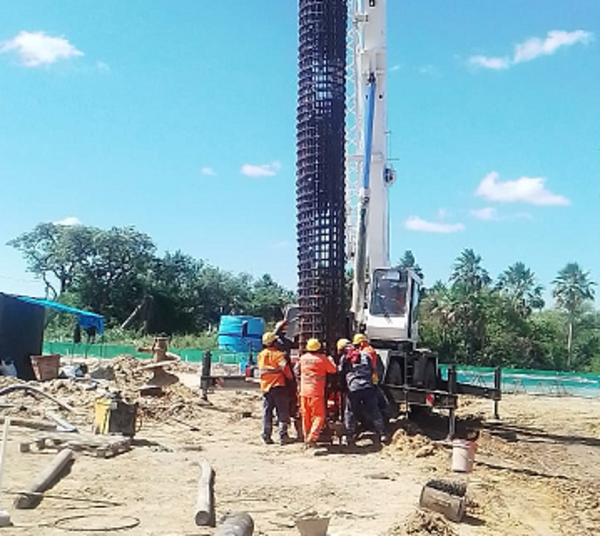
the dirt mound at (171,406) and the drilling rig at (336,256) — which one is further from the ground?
the drilling rig at (336,256)

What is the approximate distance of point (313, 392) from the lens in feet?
35.5

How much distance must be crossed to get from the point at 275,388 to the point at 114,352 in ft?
89.1

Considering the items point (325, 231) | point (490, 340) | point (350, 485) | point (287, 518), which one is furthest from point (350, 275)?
point (490, 340)

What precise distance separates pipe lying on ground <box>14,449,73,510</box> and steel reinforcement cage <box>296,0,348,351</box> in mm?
4894

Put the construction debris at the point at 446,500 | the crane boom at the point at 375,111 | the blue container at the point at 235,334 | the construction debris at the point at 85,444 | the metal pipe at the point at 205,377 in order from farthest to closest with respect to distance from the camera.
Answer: the blue container at the point at 235,334
the metal pipe at the point at 205,377
the crane boom at the point at 375,111
the construction debris at the point at 85,444
the construction debris at the point at 446,500

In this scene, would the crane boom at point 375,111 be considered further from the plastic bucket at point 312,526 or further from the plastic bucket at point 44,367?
the plastic bucket at point 44,367

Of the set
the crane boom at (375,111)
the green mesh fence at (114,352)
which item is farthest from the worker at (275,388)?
the green mesh fence at (114,352)

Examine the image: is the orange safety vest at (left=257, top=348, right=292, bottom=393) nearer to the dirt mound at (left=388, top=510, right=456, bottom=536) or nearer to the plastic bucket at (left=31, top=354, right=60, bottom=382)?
the dirt mound at (left=388, top=510, right=456, bottom=536)

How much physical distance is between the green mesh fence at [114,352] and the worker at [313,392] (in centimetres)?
2002

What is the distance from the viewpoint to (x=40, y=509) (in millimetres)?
6410

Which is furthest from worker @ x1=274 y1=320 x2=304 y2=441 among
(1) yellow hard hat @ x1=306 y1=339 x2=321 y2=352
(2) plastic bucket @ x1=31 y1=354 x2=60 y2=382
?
(2) plastic bucket @ x1=31 y1=354 x2=60 y2=382

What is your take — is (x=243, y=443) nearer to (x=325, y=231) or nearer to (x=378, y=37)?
(x=325, y=231)

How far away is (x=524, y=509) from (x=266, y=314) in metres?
64.5

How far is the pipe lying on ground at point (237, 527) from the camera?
5.04 m
